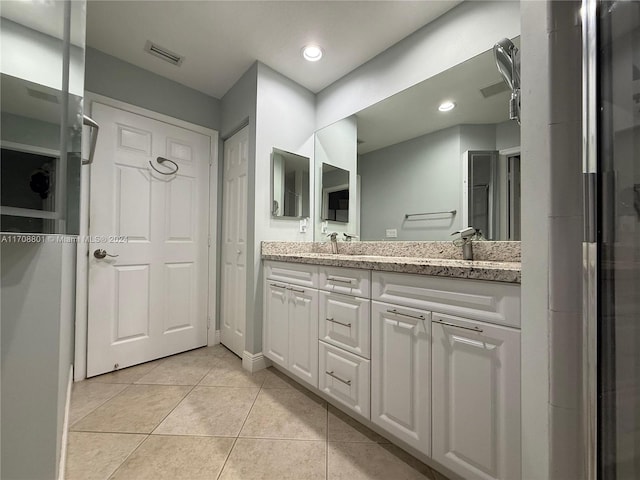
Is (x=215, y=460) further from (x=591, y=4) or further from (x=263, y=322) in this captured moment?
(x=591, y=4)

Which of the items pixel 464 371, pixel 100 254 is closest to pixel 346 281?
pixel 464 371

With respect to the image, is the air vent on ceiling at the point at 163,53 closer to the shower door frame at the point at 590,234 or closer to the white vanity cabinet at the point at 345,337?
the white vanity cabinet at the point at 345,337

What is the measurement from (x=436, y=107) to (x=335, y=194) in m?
0.98

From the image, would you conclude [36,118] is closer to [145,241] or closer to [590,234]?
[590,234]

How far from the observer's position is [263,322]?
1.92 m

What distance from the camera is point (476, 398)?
85 cm

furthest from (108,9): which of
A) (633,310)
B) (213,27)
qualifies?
(633,310)

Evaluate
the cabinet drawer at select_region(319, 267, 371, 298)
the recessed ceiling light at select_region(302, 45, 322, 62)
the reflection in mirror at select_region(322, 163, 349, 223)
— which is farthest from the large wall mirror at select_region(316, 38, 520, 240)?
the cabinet drawer at select_region(319, 267, 371, 298)

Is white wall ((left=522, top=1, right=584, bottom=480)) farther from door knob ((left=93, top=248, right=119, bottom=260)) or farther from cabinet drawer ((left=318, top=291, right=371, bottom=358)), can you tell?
door knob ((left=93, top=248, right=119, bottom=260))

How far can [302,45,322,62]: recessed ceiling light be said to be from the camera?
1805mm

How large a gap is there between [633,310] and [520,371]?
1.10 ft

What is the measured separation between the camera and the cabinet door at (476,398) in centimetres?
79

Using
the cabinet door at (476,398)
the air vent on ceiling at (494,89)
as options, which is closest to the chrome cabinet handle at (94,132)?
the cabinet door at (476,398)

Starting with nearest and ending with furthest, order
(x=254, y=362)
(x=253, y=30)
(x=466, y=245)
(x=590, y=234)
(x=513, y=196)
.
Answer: (x=590, y=234) → (x=513, y=196) → (x=466, y=245) → (x=253, y=30) → (x=254, y=362)
